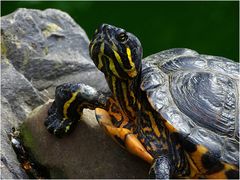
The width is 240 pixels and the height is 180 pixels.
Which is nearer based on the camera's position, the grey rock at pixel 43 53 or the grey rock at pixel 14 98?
the grey rock at pixel 14 98

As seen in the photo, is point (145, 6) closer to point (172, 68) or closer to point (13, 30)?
point (13, 30)

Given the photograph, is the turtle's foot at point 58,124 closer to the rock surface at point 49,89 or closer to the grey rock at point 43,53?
the rock surface at point 49,89

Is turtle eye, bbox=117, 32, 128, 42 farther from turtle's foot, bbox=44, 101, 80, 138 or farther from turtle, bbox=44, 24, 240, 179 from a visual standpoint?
turtle's foot, bbox=44, 101, 80, 138

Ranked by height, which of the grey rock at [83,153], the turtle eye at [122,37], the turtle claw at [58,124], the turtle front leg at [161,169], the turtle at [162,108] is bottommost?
the grey rock at [83,153]

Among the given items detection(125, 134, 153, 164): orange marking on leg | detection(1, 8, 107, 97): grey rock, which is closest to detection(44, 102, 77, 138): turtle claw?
detection(125, 134, 153, 164): orange marking on leg

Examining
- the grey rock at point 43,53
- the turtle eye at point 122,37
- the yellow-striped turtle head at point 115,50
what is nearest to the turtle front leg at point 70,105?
the yellow-striped turtle head at point 115,50

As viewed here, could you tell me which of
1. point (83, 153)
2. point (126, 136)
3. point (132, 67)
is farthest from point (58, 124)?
point (132, 67)
